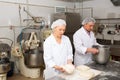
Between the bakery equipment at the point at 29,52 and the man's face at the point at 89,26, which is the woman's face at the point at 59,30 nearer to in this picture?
the man's face at the point at 89,26

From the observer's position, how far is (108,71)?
1.86 m

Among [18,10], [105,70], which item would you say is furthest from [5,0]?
[105,70]

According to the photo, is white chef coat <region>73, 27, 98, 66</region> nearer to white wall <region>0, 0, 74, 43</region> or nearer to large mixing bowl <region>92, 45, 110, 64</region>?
large mixing bowl <region>92, 45, 110, 64</region>

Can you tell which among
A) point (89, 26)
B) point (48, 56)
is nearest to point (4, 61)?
point (48, 56)

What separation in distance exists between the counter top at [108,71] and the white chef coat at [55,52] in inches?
15.1

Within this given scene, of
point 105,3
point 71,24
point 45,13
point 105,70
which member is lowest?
point 105,70

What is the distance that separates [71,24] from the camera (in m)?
4.11

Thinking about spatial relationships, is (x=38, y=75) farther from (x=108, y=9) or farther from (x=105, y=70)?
(x=108, y=9)

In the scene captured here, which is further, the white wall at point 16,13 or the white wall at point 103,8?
the white wall at point 103,8

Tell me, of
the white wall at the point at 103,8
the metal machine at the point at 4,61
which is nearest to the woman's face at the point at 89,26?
the metal machine at the point at 4,61

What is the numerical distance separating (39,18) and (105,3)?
1.86m

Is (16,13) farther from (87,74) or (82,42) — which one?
(87,74)

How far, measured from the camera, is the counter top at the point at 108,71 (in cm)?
166

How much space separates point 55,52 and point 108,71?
2.22 feet
